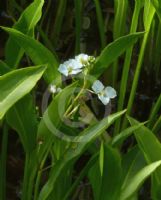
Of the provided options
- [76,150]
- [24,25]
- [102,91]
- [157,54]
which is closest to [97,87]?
[102,91]

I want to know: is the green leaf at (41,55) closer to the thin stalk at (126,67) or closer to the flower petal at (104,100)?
the flower petal at (104,100)

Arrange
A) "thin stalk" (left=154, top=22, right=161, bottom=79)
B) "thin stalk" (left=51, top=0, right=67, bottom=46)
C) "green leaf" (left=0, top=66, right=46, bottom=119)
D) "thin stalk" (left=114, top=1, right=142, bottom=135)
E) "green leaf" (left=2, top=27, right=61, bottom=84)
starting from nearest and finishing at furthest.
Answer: "green leaf" (left=0, top=66, right=46, bottom=119) → "green leaf" (left=2, top=27, right=61, bottom=84) → "thin stalk" (left=114, top=1, right=142, bottom=135) → "thin stalk" (left=154, top=22, right=161, bottom=79) → "thin stalk" (left=51, top=0, right=67, bottom=46)

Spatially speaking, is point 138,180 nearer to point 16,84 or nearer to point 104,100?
point 104,100

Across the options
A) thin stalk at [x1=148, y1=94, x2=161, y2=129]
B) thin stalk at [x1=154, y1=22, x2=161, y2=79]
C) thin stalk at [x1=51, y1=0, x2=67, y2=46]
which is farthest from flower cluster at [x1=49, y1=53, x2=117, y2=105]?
thin stalk at [x1=51, y1=0, x2=67, y2=46]

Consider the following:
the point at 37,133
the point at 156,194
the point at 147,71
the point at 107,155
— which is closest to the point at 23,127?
the point at 37,133

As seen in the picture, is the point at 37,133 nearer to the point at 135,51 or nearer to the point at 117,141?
the point at 117,141

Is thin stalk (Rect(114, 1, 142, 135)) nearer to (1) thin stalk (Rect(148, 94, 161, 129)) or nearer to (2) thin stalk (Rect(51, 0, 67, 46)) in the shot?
(1) thin stalk (Rect(148, 94, 161, 129))
